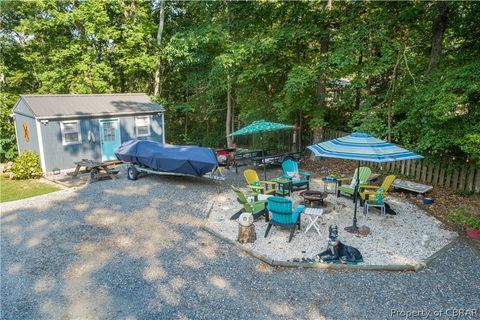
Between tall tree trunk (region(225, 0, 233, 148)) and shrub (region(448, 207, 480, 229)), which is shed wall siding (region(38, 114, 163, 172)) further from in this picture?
shrub (region(448, 207, 480, 229))

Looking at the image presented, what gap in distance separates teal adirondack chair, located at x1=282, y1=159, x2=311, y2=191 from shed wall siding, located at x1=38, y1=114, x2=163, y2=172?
9.06 metres

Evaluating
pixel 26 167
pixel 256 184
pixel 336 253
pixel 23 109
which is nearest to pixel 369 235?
pixel 336 253

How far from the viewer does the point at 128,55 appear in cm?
2002

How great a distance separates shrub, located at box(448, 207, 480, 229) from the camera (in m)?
7.53

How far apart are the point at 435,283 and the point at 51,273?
6.82 metres

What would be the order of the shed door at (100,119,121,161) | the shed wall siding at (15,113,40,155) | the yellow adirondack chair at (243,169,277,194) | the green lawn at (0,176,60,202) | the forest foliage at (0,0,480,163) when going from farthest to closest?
1. the shed door at (100,119,121,161)
2. the shed wall siding at (15,113,40,155)
3. the green lawn at (0,176,60,202)
4. the forest foliage at (0,0,480,163)
5. the yellow adirondack chair at (243,169,277,194)

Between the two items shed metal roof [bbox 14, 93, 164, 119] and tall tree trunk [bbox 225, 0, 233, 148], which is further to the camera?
tall tree trunk [bbox 225, 0, 233, 148]

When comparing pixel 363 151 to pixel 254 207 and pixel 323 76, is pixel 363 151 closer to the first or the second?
pixel 254 207

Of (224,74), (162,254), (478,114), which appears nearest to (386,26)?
(478,114)

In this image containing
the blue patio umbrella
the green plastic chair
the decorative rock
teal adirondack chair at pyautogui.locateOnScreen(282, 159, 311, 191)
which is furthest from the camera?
teal adirondack chair at pyautogui.locateOnScreen(282, 159, 311, 191)

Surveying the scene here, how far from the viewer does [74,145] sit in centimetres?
1451

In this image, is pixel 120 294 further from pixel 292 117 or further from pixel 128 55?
pixel 128 55

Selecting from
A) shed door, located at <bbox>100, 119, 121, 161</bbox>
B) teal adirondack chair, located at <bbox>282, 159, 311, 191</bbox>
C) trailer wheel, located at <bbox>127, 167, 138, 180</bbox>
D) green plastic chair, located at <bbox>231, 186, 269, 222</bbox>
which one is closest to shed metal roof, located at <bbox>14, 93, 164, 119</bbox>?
shed door, located at <bbox>100, 119, 121, 161</bbox>

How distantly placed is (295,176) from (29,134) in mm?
12188
